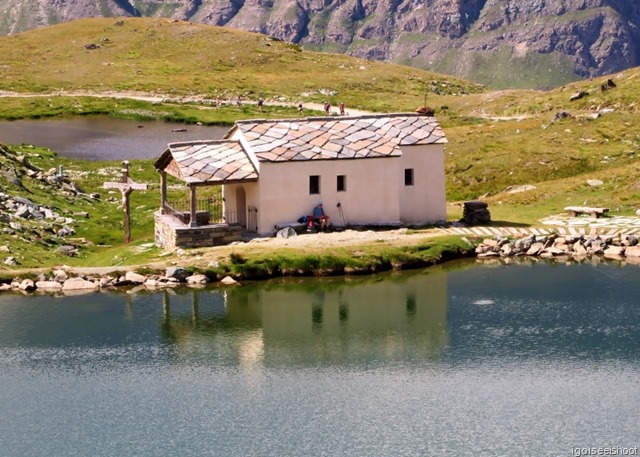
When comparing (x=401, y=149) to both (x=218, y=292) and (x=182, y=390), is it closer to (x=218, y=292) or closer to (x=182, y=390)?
(x=218, y=292)

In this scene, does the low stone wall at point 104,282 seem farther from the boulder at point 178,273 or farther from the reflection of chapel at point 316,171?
the reflection of chapel at point 316,171

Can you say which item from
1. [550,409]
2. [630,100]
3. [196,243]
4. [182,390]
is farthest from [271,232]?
[630,100]

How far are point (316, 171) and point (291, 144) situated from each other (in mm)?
2235

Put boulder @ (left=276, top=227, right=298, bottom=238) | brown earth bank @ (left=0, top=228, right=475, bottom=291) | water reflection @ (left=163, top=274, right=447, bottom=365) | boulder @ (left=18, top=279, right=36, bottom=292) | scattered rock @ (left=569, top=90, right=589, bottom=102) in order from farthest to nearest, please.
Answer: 1. scattered rock @ (left=569, top=90, right=589, bottom=102)
2. boulder @ (left=276, top=227, right=298, bottom=238)
3. brown earth bank @ (left=0, top=228, right=475, bottom=291)
4. boulder @ (left=18, top=279, right=36, bottom=292)
5. water reflection @ (left=163, top=274, right=447, bottom=365)

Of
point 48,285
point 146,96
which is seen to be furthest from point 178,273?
point 146,96

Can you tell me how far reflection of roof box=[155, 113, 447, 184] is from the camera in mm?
66000

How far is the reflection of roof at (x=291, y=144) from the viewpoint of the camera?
6600cm

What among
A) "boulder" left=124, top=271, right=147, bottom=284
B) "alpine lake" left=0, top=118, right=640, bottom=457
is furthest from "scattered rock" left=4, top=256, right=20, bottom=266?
"boulder" left=124, top=271, right=147, bottom=284

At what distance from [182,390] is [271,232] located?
21.6 meters

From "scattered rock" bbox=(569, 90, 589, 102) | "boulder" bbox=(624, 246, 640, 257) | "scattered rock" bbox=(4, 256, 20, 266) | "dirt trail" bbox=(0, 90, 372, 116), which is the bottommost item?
"boulder" bbox=(624, 246, 640, 257)

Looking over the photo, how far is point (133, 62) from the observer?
194m

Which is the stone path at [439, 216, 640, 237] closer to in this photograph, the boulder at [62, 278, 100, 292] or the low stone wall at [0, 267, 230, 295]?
the low stone wall at [0, 267, 230, 295]

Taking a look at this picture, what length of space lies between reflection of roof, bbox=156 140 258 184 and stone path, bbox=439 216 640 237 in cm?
1213

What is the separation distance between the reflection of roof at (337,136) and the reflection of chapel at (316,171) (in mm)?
57
